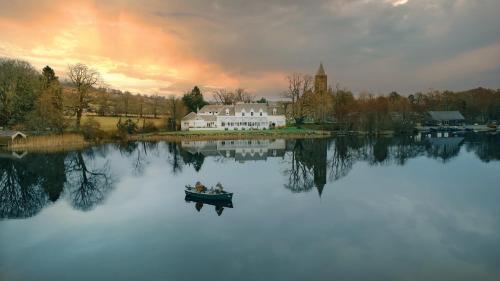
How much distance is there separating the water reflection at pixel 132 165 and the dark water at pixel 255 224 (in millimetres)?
209

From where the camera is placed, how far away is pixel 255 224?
53.7ft

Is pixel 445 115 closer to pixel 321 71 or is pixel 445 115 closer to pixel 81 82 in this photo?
pixel 321 71

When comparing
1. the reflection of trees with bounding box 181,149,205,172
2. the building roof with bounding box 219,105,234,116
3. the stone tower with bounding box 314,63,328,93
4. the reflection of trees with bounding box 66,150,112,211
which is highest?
the stone tower with bounding box 314,63,328,93

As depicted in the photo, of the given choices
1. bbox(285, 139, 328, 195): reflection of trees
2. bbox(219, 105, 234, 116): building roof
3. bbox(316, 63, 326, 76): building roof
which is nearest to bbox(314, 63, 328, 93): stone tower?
bbox(316, 63, 326, 76): building roof

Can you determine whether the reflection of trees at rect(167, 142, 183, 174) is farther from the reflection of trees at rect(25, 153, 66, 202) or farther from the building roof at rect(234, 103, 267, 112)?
the building roof at rect(234, 103, 267, 112)

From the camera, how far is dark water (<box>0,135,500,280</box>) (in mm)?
12109

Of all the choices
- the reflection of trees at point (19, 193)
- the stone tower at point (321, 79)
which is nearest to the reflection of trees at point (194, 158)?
the reflection of trees at point (19, 193)

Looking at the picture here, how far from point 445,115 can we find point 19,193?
95107 millimetres

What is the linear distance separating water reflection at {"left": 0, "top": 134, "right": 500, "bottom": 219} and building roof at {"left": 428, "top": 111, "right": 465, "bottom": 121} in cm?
4793

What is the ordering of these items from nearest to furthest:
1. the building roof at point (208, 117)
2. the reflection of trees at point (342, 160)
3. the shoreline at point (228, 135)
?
the reflection of trees at point (342, 160) < the shoreline at point (228, 135) < the building roof at point (208, 117)

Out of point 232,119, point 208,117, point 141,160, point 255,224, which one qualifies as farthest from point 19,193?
point 232,119

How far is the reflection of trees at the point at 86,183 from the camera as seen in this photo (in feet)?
69.0

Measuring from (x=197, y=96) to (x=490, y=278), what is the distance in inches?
2950

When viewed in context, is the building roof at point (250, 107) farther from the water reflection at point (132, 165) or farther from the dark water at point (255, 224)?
the dark water at point (255, 224)
